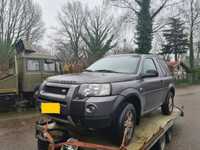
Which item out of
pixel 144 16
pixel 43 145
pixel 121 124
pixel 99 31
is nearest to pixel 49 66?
pixel 43 145

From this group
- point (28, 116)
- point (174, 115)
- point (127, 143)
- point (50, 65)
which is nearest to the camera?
point (127, 143)

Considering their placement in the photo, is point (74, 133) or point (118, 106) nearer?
point (118, 106)

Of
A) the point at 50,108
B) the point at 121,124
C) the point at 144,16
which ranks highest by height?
the point at 144,16

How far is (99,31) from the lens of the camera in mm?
36875

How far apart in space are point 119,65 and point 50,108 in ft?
5.57

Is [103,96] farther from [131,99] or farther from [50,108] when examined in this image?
[50,108]

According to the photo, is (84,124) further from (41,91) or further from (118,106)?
(41,91)

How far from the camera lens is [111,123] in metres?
3.22

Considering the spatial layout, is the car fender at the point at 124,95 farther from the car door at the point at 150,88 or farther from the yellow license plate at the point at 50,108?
the yellow license plate at the point at 50,108

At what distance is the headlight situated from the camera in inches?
123

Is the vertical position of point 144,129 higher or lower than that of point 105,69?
lower

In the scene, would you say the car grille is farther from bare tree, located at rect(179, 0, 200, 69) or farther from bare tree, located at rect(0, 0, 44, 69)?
bare tree, located at rect(179, 0, 200, 69)

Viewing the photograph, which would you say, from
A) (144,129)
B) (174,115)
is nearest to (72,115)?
(144,129)

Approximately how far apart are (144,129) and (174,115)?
69.2 inches
